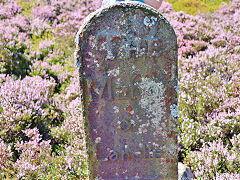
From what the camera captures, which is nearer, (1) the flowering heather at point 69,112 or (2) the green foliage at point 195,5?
(1) the flowering heather at point 69,112

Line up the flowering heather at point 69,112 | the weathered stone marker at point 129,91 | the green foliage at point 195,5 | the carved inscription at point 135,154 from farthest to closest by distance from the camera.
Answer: the green foliage at point 195,5 < the flowering heather at point 69,112 < the carved inscription at point 135,154 < the weathered stone marker at point 129,91

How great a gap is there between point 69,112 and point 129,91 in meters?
2.04

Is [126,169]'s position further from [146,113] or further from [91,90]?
[91,90]

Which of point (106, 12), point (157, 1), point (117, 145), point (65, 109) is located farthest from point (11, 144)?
point (157, 1)

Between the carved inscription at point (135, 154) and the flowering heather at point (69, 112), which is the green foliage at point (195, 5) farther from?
the carved inscription at point (135, 154)

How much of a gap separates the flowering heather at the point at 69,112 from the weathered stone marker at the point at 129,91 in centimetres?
78

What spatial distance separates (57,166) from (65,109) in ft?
3.81

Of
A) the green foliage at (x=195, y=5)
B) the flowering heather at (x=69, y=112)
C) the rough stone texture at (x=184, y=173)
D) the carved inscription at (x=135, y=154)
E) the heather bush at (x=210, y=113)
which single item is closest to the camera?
the carved inscription at (x=135, y=154)

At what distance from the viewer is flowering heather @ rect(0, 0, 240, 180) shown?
2.87 metres

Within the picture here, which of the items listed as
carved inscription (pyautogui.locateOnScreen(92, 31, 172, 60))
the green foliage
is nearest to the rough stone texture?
carved inscription (pyautogui.locateOnScreen(92, 31, 172, 60))

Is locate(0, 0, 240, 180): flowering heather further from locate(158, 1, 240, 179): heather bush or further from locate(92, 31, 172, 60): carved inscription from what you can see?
locate(92, 31, 172, 60): carved inscription

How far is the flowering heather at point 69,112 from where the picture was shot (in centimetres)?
287

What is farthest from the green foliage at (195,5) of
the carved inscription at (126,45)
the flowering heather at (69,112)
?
the carved inscription at (126,45)

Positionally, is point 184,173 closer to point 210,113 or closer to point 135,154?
point 135,154
